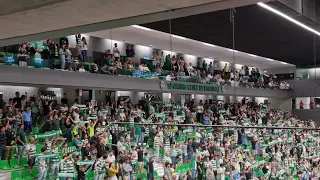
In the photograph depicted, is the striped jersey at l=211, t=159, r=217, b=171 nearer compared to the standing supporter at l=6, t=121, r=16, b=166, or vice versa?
the striped jersey at l=211, t=159, r=217, b=171

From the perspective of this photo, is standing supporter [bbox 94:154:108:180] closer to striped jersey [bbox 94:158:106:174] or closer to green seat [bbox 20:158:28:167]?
striped jersey [bbox 94:158:106:174]

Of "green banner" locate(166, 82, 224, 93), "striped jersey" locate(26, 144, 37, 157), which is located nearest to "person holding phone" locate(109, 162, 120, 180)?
"striped jersey" locate(26, 144, 37, 157)

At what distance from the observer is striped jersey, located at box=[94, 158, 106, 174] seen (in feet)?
32.8

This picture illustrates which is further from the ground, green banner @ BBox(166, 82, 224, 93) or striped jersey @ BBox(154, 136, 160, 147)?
green banner @ BBox(166, 82, 224, 93)

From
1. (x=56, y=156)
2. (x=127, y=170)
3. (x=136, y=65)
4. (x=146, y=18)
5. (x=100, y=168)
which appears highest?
(x=136, y=65)

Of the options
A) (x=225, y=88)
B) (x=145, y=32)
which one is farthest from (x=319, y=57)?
(x=145, y=32)

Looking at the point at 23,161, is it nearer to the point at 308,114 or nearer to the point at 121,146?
the point at 121,146

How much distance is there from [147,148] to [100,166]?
4.97 ft

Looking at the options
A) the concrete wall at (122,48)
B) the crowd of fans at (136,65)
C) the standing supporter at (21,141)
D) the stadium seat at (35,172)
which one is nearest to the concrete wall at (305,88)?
the crowd of fans at (136,65)

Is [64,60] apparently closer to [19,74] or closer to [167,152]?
[19,74]

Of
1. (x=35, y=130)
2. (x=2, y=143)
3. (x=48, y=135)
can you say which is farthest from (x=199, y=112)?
(x=2, y=143)

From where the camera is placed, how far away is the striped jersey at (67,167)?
996cm

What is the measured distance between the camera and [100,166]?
33.2 feet

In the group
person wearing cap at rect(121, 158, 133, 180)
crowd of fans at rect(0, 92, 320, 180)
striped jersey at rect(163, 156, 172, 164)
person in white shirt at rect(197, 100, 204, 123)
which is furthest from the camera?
person in white shirt at rect(197, 100, 204, 123)
